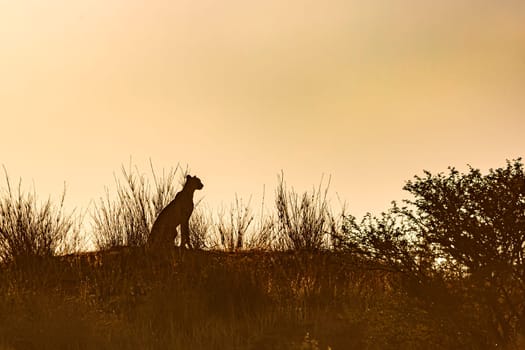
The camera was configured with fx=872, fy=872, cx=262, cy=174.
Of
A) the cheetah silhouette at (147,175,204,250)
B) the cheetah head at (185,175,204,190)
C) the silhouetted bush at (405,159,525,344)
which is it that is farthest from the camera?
the cheetah head at (185,175,204,190)

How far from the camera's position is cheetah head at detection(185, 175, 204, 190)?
62.4 ft

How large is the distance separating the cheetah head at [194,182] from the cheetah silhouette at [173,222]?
59 centimetres

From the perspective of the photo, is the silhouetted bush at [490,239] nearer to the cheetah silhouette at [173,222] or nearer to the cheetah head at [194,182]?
the cheetah silhouette at [173,222]

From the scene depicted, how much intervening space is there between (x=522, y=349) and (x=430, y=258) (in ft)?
4.31

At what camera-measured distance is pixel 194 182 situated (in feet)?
63.2

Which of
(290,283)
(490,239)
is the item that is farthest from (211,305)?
(490,239)

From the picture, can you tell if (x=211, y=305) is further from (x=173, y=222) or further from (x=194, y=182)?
(x=194, y=182)

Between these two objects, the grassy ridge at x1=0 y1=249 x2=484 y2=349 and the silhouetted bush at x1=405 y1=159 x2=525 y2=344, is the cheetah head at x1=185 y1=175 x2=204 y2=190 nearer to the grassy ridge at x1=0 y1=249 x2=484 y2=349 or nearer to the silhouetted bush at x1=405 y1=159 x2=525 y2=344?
the grassy ridge at x1=0 y1=249 x2=484 y2=349

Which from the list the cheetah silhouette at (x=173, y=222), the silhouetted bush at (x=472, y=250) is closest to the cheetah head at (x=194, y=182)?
the cheetah silhouette at (x=173, y=222)

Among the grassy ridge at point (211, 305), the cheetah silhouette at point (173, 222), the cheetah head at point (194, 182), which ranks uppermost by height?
the cheetah head at point (194, 182)

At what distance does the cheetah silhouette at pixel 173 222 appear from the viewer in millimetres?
16656

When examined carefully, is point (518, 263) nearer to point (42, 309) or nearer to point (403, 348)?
point (403, 348)

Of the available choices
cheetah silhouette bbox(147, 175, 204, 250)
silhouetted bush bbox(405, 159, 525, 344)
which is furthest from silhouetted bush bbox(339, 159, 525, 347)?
cheetah silhouette bbox(147, 175, 204, 250)

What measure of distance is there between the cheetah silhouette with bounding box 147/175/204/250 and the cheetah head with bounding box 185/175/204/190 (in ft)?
1.93
